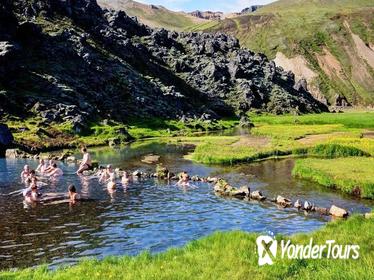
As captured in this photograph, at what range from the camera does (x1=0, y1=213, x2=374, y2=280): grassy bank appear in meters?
20.4

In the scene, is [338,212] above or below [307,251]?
below

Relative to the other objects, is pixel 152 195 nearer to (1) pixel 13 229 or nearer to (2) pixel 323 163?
(1) pixel 13 229

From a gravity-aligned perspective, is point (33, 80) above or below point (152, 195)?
above

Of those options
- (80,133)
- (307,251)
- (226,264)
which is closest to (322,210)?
(307,251)

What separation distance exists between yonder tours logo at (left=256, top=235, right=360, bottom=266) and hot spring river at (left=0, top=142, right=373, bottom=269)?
9.41m

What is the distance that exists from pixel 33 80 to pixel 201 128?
198 ft

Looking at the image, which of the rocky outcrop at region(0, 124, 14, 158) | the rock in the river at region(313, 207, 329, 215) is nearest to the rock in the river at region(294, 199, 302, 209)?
the rock in the river at region(313, 207, 329, 215)

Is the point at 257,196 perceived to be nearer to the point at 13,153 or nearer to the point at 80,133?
the point at 13,153

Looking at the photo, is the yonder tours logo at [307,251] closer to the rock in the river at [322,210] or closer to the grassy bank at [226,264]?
the grassy bank at [226,264]

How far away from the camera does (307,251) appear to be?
939 inches

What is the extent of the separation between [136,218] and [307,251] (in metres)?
19.4

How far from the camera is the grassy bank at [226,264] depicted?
20.4 m

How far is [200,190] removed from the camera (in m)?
54.2

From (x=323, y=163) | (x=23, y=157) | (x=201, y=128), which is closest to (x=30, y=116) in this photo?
(x=23, y=157)
